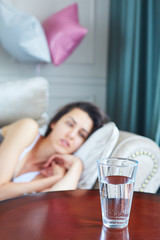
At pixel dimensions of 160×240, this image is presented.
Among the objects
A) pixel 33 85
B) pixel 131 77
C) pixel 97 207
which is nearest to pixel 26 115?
pixel 33 85

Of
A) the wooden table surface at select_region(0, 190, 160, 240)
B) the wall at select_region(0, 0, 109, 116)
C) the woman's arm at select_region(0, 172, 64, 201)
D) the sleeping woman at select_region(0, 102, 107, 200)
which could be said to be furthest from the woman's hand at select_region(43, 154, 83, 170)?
the wall at select_region(0, 0, 109, 116)

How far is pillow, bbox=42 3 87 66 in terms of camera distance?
89.4 inches

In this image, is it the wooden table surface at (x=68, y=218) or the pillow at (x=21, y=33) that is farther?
the pillow at (x=21, y=33)

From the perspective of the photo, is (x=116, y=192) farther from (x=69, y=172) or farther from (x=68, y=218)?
(x=69, y=172)

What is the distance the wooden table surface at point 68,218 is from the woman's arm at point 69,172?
398mm

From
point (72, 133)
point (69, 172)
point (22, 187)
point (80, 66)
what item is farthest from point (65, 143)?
point (80, 66)

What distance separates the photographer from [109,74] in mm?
2824

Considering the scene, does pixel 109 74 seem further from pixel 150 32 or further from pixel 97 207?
pixel 97 207

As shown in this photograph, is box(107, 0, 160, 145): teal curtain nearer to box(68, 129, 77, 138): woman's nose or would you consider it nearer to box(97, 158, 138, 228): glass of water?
box(68, 129, 77, 138): woman's nose

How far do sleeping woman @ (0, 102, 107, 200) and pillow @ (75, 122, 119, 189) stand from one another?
36mm

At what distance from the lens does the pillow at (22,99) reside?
178cm

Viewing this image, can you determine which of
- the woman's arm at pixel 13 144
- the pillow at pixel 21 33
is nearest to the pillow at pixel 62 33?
the pillow at pixel 21 33

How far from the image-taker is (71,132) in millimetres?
1534

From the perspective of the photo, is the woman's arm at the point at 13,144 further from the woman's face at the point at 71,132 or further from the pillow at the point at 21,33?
the pillow at the point at 21,33
